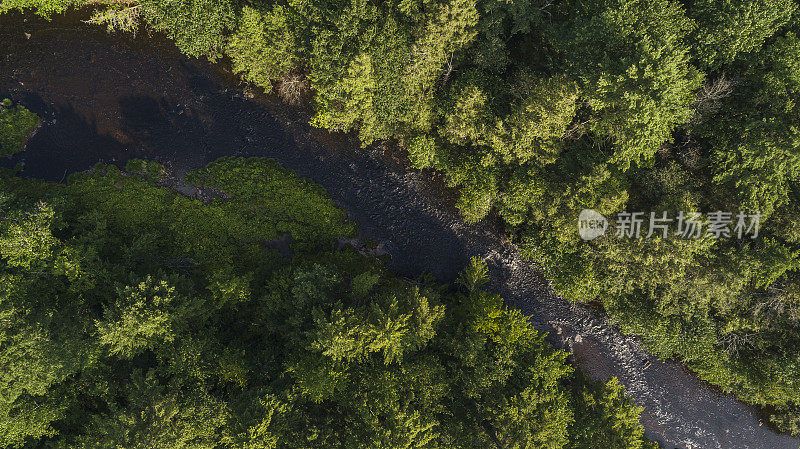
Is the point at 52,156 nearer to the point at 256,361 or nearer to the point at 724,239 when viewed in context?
the point at 256,361

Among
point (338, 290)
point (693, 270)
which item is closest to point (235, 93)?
point (338, 290)

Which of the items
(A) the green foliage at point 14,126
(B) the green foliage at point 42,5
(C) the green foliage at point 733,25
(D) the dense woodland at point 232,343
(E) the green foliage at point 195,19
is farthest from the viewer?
(A) the green foliage at point 14,126

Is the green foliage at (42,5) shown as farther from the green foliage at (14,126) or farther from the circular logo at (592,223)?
the circular logo at (592,223)

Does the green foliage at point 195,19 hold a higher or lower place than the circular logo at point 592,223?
higher

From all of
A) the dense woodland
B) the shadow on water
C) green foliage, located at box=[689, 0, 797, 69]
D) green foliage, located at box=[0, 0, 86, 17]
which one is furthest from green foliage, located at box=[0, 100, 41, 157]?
green foliage, located at box=[689, 0, 797, 69]

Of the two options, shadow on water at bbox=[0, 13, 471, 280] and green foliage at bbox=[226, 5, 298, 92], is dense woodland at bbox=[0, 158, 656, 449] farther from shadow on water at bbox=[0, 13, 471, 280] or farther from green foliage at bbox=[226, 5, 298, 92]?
green foliage at bbox=[226, 5, 298, 92]

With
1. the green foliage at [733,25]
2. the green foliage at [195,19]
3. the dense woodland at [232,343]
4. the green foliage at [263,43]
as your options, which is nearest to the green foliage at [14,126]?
the dense woodland at [232,343]

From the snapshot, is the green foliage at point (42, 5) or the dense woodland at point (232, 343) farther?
the green foliage at point (42, 5)
